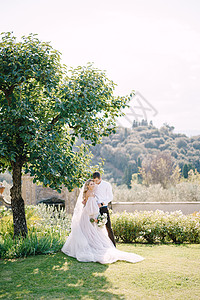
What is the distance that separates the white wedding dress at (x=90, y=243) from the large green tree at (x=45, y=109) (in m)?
0.68

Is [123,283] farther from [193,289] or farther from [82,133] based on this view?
[82,133]

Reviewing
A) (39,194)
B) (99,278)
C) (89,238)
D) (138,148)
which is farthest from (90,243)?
(138,148)

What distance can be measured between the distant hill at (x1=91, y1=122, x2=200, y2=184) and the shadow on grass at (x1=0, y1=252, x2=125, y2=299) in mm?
23860

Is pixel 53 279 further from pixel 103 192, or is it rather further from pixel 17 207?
pixel 103 192

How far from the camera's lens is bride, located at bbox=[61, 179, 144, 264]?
20.2ft

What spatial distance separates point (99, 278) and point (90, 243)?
5.22 ft

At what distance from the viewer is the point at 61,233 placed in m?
7.97

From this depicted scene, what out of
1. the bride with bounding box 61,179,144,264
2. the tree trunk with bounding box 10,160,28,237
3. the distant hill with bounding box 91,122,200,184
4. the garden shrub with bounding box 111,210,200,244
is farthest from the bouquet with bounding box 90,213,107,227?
the distant hill with bounding box 91,122,200,184

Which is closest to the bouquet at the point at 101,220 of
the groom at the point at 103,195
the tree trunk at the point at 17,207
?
the groom at the point at 103,195

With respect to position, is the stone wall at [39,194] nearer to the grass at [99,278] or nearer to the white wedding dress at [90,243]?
the white wedding dress at [90,243]

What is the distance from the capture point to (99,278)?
16.4 feet

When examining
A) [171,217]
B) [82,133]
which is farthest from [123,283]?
[171,217]

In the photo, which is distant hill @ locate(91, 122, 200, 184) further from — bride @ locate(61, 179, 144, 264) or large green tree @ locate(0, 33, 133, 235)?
large green tree @ locate(0, 33, 133, 235)

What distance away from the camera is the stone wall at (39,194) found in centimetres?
1247
